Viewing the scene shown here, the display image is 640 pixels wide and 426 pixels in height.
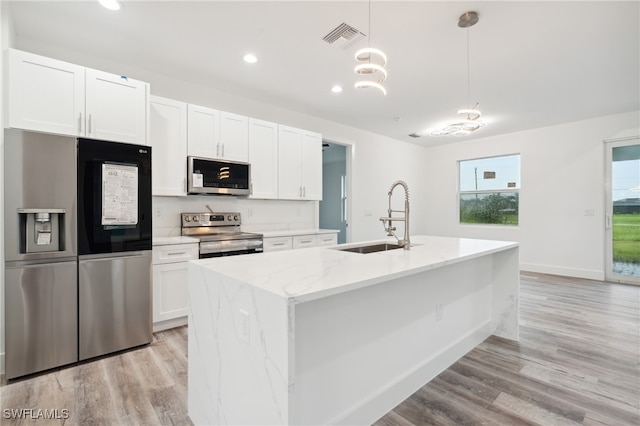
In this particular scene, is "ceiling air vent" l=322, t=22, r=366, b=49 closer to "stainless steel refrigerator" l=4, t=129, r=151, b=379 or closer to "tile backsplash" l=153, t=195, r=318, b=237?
"stainless steel refrigerator" l=4, t=129, r=151, b=379

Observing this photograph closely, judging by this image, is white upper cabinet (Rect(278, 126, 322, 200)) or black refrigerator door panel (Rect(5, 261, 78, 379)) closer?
black refrigerator door panel (Rect(5, 261, 78, 379))

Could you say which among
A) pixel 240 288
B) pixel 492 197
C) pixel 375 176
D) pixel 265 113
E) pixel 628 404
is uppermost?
pixel 265 113

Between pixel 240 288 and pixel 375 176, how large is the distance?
5.26 meters

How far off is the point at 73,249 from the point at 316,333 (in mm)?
2138

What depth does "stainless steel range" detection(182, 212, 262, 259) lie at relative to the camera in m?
3.30

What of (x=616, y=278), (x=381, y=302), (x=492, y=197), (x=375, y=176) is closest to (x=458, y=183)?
(x=492, y=197)

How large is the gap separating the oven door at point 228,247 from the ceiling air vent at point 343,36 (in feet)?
7.41

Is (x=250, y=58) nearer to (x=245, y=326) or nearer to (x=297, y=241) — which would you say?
(x=297, y=241)

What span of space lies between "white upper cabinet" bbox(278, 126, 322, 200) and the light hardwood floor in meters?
2.29

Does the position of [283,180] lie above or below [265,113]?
below

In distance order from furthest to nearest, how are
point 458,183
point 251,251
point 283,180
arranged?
point 458,183 < point 283,180 < point 251,251

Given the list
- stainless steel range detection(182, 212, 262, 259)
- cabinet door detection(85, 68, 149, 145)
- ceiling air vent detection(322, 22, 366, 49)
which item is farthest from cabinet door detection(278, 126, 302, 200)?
cabinet door detection(85, 68, 149, 145)

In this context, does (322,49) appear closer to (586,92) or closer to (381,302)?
(381,302)

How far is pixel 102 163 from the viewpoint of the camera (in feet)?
8.34
